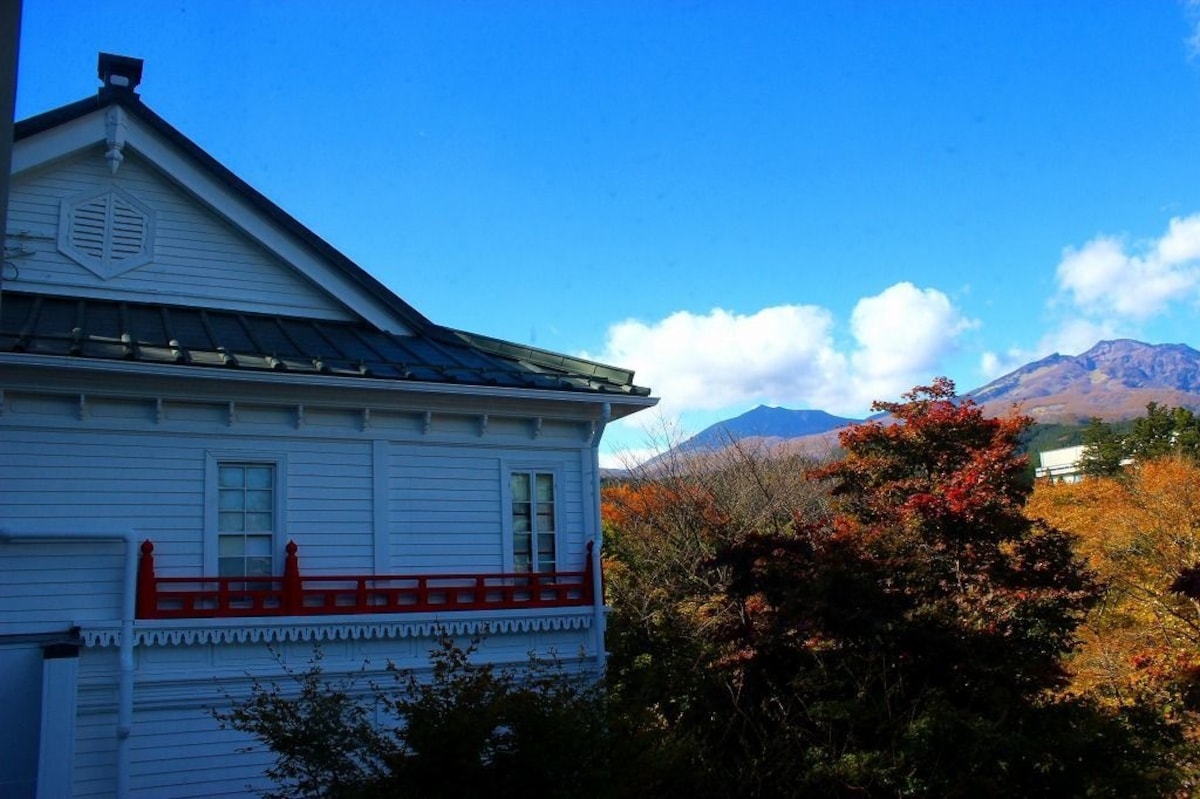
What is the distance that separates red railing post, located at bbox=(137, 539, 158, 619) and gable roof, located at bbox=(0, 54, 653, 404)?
223 centimetres

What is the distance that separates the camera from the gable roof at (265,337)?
1227cm

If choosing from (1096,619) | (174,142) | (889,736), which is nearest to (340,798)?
(889,736)

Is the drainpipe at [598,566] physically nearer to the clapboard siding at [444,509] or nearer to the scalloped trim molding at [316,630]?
the scalloped trim molding at [316,630]

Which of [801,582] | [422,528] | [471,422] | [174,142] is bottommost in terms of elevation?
[801,582]

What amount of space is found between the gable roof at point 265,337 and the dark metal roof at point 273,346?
0.05 ft

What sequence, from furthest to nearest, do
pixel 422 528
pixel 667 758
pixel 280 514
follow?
pixel 422 528, pixel 280 514, pixel 667 758

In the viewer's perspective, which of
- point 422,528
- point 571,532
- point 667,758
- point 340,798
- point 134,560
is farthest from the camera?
point 571,532

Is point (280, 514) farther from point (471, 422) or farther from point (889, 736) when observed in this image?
point (889, 736)

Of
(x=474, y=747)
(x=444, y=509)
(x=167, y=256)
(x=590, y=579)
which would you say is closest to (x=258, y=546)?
(x=444, y=509)

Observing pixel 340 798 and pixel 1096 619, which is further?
pixel 1096 619

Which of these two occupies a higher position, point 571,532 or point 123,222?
point 123,222

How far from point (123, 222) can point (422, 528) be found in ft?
18.9

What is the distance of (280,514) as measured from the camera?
13133 mm

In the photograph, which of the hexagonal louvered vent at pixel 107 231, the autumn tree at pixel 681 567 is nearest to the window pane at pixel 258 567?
the hexagonal louvered vent at pixel 107 231
